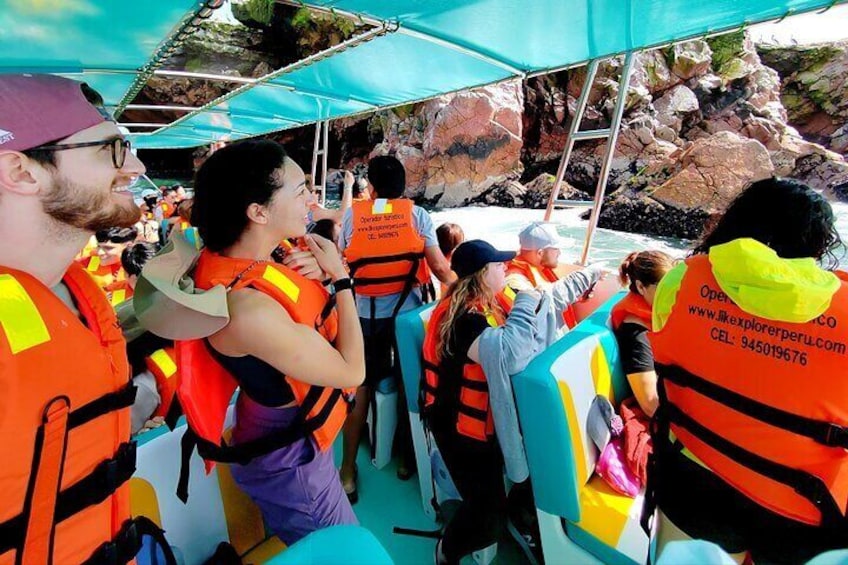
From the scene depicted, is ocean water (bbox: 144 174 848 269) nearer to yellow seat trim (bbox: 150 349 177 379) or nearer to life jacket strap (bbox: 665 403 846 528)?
life jacket strap (bbox: 665 403 846 528)

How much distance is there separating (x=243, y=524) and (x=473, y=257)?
123cm

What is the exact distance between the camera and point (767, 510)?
1.01 metres

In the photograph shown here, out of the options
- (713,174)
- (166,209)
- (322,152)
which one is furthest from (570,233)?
(166,209)

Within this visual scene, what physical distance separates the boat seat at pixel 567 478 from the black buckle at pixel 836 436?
2.01 feet

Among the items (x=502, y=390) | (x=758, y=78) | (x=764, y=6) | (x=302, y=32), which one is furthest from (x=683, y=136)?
(x=502, y=390)

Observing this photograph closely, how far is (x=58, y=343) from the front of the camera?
A: 0.69 metres

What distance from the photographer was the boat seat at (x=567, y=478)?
4.42 ft

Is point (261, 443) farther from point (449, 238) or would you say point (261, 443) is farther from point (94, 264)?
point (94, 264)

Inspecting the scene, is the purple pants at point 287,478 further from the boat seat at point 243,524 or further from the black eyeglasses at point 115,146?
the black eyeglasses at point 115,146

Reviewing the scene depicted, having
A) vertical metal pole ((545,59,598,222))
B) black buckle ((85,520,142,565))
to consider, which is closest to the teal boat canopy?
vertical metal pole ((545,59,598,222))

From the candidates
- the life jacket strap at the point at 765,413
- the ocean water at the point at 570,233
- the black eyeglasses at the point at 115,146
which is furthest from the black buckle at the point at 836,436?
the ocean water at the point at 570,233

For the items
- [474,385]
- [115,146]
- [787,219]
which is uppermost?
[115,146]

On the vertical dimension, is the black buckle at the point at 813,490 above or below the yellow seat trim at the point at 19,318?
below

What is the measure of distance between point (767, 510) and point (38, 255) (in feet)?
5.25
